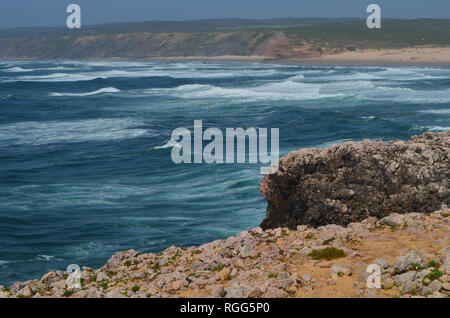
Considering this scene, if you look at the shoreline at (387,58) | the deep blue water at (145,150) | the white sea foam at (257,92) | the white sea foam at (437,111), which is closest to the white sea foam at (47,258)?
the deep blue water at (145,150)

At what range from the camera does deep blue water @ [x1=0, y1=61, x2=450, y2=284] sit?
64.5ft

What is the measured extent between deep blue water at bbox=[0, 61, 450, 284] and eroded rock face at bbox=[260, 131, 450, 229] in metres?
5.89

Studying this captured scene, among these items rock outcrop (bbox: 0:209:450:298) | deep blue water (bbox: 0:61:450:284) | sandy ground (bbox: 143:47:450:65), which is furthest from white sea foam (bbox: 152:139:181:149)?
sandy ground (bbox: 143:47:450:65)

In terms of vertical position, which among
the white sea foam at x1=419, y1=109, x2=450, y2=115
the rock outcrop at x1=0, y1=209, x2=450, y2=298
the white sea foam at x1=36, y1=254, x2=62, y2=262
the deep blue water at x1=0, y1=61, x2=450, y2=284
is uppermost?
the rock outcrop at x1=0, y1=209, x2=450, y2=298

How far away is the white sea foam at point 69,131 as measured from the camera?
127ft

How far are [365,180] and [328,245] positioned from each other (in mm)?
2070

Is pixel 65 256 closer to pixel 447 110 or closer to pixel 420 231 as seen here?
pixel 420 231

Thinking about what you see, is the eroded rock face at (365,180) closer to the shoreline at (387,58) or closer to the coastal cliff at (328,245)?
the coastal cliff at (328,245)

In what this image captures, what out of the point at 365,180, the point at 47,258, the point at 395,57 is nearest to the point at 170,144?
the point at 47,258

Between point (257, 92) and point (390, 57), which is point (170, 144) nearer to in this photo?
point (257, 92)

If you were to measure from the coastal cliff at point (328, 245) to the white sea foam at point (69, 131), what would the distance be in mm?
26111

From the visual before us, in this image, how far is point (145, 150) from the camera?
33.8 metres

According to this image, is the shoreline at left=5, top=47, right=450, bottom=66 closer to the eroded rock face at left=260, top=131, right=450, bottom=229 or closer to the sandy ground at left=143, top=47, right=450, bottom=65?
the sandy ground at left=143, top=47, right=450, bottom=65
